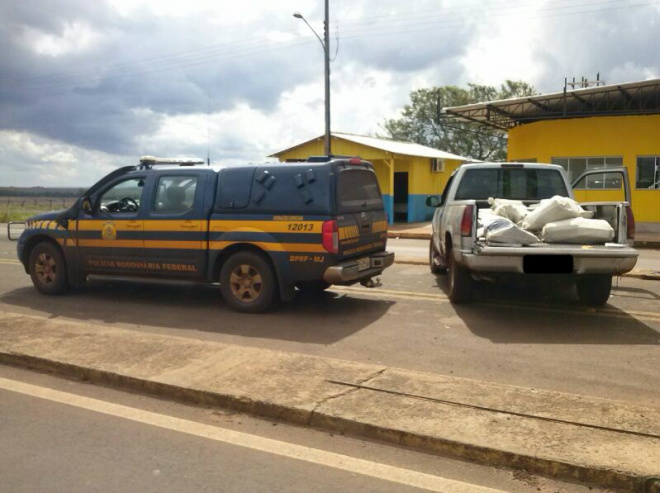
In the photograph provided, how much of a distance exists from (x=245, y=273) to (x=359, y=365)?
8.86ft

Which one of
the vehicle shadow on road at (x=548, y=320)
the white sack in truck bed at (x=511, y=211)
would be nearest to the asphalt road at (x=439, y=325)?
the vehicle shadow on road at (x=548, y=320)

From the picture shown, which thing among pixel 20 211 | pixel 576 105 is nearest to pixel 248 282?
pixel 576 105

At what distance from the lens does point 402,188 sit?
96.7ft

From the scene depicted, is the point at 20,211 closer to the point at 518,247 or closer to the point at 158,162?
the point at 158,162

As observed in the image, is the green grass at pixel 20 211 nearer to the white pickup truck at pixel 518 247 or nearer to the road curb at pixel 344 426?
the white pickup truck at pixel 518 247

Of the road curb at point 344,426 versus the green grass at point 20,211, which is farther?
the green grass at point 20,211

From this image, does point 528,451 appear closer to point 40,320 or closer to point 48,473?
point 48,473

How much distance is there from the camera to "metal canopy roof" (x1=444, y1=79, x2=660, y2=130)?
19.4 meters

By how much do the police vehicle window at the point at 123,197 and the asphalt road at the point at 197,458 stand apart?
413 cm

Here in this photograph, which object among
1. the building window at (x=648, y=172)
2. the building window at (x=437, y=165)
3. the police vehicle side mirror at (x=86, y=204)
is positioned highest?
the building window at (x=437, y=165)

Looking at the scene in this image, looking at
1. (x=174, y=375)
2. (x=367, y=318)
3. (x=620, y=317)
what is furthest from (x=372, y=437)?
(x=620, y=317)

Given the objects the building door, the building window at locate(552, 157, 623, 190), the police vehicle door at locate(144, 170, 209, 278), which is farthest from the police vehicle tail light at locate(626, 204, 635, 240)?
the building door

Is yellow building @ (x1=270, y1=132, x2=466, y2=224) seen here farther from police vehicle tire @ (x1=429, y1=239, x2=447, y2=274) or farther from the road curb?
the road curb

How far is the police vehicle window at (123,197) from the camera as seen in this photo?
26.9 ft
